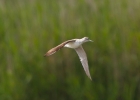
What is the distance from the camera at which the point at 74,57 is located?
3.81 meters

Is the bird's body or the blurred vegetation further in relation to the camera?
the blurred vegetation

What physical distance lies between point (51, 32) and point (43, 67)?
1.20 feet

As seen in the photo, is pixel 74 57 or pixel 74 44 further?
pixel 74 57

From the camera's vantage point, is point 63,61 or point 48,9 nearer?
point 63,61

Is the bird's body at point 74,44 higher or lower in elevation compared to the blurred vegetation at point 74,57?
higher

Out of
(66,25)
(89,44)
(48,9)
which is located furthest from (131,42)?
(48,9)

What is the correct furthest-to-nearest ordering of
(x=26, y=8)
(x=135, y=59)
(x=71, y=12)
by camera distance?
(x=26, y=8), (x=71, y=12), (x=135, y=59)

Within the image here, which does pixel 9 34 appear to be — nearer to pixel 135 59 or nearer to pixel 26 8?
pixel 26 8

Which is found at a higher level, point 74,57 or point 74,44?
point 74,44

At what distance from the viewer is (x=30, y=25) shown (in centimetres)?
420

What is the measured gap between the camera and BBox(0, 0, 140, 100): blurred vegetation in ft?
12.4

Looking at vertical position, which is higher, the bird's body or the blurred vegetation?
the bird's body

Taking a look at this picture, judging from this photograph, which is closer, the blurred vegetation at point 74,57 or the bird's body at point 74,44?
the bird's body at point 74,44

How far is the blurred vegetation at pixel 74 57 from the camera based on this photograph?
377cm
